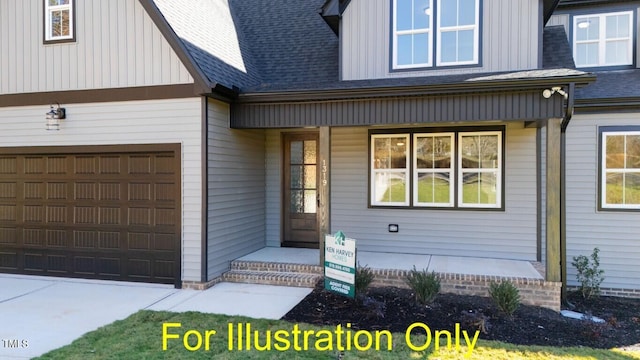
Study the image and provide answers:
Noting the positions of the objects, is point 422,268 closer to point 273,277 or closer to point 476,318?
point 476,318

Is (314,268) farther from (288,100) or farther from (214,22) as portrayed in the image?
(214,22)

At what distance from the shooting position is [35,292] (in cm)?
669

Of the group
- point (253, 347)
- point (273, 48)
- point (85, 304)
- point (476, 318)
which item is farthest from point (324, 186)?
point (273, 48)

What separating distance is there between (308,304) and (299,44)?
6.08 meters

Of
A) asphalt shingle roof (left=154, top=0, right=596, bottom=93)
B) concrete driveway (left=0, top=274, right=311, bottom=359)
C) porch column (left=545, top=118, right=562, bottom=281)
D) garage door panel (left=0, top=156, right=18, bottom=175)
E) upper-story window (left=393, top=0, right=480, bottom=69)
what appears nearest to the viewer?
concrete driveway (left=0, top=274, right=311, bottom=359)

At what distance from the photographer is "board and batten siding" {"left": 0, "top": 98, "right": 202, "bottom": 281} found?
6855 millimetres

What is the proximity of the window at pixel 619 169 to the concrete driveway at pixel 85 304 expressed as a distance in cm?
546

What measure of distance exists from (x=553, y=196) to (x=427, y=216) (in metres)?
2.53

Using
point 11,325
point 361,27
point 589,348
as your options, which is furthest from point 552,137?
point 11,325

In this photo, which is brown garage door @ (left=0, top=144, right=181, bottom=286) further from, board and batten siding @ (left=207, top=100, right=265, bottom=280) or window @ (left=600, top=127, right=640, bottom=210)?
window @ (left=600, top=127, right=640, bottom=210)

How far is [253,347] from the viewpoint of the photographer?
4477 millimetres

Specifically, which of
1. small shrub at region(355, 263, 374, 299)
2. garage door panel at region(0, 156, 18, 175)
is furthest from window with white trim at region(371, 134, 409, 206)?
garage door panel at region(0, 156, 18, 175)

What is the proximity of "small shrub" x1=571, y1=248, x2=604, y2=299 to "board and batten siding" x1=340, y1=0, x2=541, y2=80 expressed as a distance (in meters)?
3.38

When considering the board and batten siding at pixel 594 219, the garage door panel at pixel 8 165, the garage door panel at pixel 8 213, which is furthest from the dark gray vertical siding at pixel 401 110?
the garage door panel at pixel 8 213
